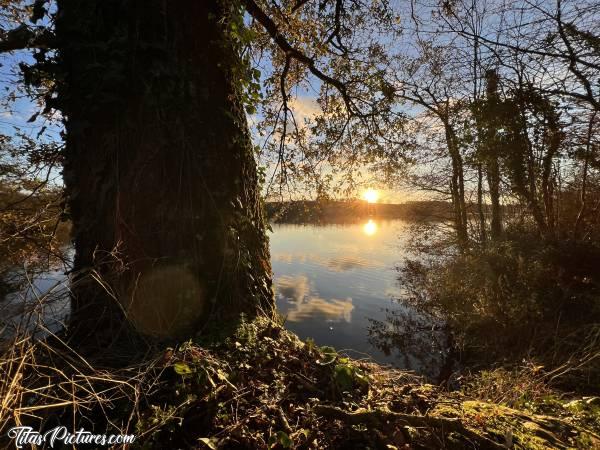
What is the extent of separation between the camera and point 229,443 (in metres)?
1.58

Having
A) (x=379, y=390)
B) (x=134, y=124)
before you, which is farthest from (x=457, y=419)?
(x=134, y=124)

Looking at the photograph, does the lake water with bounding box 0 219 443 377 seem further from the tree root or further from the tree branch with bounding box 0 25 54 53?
the tree branch with bounding box 0 25 54 53

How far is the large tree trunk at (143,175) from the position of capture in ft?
7.70

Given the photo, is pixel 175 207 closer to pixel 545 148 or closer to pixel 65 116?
pixel 65 116

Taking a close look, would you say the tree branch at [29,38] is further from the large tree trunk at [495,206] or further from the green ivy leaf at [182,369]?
the large tree trunk at [495,206]

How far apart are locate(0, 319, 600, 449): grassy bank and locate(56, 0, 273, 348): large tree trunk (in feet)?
1.40

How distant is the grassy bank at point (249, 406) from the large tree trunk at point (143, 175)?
426 millimetres

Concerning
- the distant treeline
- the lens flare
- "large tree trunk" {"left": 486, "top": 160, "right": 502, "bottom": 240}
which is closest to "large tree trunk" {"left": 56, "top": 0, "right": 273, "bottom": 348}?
the distant treeline

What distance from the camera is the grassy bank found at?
153cm

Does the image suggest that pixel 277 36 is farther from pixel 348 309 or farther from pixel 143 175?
pixel 348 309

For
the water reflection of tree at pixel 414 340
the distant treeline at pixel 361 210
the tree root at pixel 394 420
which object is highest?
the distant treeline at pixel 361 210

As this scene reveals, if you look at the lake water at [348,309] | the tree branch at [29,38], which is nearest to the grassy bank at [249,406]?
the lake water at [348,309]

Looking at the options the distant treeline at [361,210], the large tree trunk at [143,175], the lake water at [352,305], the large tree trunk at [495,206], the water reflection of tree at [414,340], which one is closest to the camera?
the large tree trunk at [143,175]

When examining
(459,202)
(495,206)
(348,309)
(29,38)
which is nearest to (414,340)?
(348,309)
